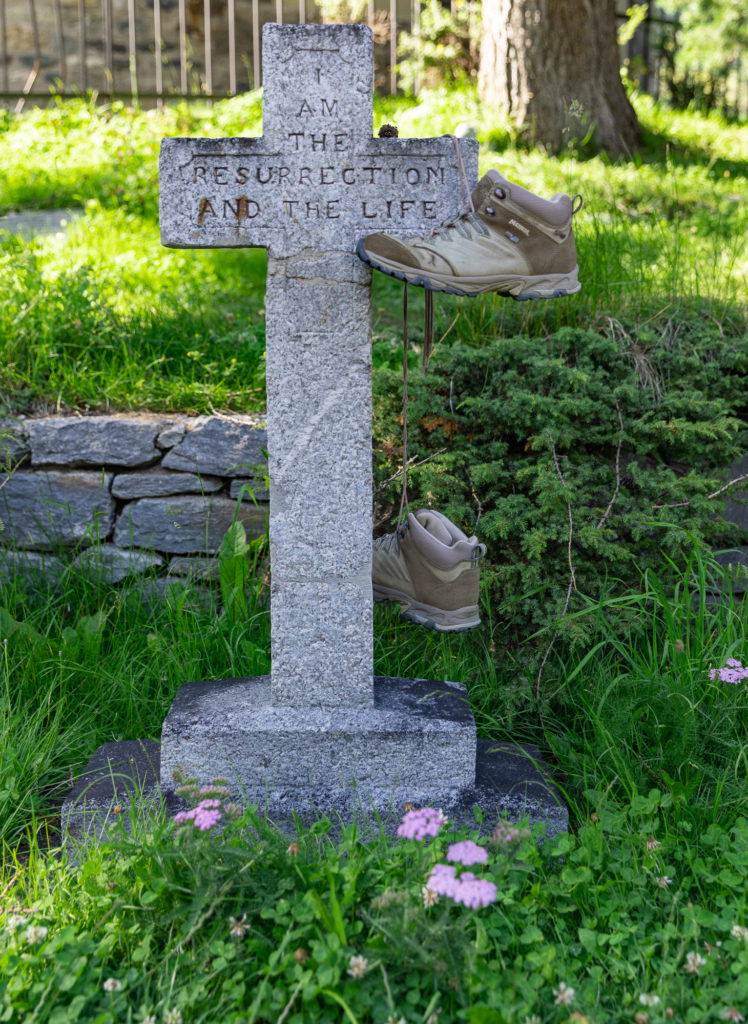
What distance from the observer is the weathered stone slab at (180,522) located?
323 centimetres

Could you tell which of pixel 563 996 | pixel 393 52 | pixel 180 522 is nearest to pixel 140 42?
pixel 393 52

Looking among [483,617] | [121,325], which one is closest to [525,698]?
Answer: [483,617]

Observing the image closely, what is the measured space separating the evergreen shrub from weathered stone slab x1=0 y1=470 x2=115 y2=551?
3.31 feet

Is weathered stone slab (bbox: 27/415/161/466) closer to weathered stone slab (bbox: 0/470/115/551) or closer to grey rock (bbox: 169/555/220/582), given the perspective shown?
weathered stone slab (bbox: 0/470/115/551)

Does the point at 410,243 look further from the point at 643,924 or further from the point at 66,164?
the point at 66,164

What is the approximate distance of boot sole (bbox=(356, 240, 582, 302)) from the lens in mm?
1930

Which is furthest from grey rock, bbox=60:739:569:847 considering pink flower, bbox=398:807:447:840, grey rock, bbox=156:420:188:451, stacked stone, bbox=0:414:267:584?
grey rock, bbox=156:420:188:451

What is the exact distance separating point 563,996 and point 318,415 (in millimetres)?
1300

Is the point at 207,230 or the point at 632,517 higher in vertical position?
the point at 207,230

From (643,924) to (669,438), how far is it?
5.29 feet

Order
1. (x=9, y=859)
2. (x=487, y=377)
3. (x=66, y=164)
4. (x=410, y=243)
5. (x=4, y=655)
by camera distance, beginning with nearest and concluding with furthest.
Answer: (x=410, y=243) → (x=9, y=859) → (x=4, y=655) → (x=487, y=377) → (x=66, y=164)

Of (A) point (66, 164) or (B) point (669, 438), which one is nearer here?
(B) point (669, 438)

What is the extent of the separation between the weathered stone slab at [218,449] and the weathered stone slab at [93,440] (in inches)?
4.0

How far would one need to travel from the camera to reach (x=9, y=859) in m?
2.23
